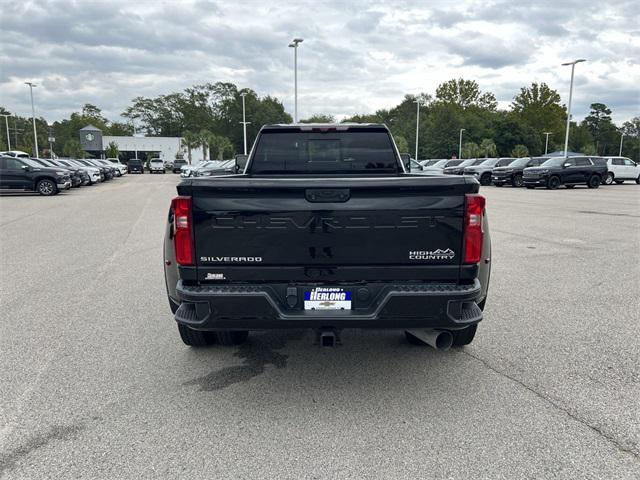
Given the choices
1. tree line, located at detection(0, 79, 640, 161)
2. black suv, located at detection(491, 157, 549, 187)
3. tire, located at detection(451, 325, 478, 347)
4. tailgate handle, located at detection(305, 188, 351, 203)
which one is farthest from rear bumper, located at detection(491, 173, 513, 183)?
tree line, located at detection(0, 79, 640, 161)

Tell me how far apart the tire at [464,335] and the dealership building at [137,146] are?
90.1 metres

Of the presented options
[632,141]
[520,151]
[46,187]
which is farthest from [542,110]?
[46,187]

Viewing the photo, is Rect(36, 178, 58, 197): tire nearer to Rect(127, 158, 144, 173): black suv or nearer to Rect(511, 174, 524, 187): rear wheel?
Rect(511, 174, 524, 187): rear wheel

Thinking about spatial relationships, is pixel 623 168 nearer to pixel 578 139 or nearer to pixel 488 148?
pixel 488 148

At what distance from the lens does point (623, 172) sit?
31500mm

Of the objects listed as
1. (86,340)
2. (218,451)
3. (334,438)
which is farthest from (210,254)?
(86,340)

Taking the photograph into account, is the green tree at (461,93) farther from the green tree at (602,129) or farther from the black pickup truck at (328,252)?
the black pickup truck at (328,252)

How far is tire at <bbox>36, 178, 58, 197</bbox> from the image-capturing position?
21.5m

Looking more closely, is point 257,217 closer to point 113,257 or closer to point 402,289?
point 402,289

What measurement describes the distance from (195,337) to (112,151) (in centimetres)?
9287

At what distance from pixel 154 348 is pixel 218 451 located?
1845 mm

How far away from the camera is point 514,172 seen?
28.2 meters

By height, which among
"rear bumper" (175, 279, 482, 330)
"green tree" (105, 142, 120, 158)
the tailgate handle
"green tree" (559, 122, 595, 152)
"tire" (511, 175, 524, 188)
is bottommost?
"tire" (511, 175, 524, 188)

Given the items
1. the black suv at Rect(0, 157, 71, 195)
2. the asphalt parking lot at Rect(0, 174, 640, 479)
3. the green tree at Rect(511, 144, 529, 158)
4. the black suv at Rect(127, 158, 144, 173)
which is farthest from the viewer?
the green tree at Rect(511, 144, 529, 158)
